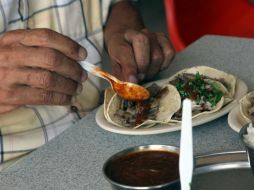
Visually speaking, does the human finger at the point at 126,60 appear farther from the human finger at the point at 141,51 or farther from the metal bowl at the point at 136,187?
the metal bowl at the point at 136,187

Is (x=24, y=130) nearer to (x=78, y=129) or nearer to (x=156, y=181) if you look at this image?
(x=78, y=129)

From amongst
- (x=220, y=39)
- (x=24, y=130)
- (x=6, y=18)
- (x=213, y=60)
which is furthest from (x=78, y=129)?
(x=220, y=39)

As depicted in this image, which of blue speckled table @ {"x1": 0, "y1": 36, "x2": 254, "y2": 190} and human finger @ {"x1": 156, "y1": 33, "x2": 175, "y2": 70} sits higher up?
human finger @ {"x1": 156, "y1": 33, "x2": 175, "y2": 70}

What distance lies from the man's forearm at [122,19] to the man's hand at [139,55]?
104 mm

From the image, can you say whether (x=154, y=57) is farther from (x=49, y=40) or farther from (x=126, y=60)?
(x=49, y=40)

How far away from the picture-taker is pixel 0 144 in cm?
125

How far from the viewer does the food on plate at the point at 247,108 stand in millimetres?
977

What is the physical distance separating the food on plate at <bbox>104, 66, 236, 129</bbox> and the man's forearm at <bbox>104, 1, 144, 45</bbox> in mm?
274

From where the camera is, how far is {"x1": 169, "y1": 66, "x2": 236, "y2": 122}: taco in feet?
3.53

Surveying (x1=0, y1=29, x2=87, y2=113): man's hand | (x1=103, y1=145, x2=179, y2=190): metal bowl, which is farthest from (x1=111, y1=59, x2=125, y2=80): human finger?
(x1=103, y1=145, x2=179, y2=190): metal bowl

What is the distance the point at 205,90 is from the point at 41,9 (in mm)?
463

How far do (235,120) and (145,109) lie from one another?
207 millimetres

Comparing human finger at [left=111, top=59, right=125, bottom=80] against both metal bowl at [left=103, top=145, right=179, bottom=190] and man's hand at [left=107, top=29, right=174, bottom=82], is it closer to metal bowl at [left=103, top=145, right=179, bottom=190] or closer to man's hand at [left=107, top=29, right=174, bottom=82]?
man's hand at [left=107, top=29, right=174, bottom=82]

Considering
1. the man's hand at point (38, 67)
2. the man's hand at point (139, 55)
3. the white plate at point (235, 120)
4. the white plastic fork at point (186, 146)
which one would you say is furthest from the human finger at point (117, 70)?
the white plastic fork at point (186, 146)
